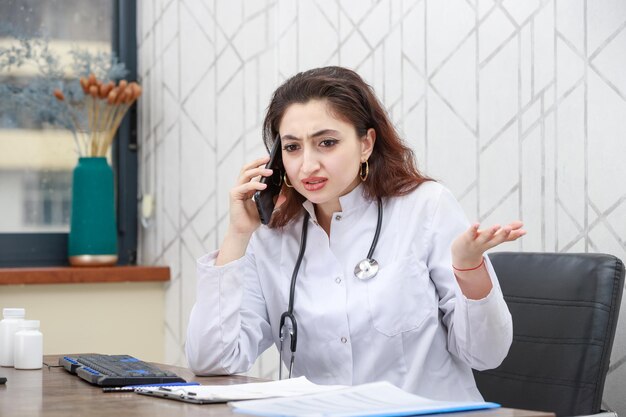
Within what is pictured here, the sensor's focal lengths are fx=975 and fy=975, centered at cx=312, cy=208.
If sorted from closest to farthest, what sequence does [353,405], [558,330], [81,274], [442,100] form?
[353,405] → [558,330] → [442,100] → [81,274]

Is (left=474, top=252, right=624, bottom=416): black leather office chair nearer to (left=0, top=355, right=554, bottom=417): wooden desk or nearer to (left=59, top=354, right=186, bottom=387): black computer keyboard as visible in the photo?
(left=0, top=355, right=554, bottom=417): wooden desk

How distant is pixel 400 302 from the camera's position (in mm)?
2020

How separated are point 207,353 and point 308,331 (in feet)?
0.73

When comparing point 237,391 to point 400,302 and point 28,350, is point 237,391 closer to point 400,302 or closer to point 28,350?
point 400,302

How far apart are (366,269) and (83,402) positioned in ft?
2.41

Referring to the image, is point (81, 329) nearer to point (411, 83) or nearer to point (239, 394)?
point (411, 83)

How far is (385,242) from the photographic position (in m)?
2.10

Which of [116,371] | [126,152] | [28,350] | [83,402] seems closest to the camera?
[83,402]

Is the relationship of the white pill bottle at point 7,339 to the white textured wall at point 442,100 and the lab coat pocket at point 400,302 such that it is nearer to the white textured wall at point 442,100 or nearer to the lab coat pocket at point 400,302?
the lab coat pocket at point 400,302

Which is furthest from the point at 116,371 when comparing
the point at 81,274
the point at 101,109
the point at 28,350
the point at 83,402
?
the point at 101,109

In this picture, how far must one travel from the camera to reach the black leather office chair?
1878mm

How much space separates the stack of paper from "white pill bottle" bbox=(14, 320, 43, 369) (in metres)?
0.83

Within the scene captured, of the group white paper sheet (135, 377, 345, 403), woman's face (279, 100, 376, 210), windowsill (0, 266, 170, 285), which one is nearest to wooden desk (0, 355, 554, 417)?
white paper sheet (135, 377, 345, 403)

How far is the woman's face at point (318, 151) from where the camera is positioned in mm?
2092
